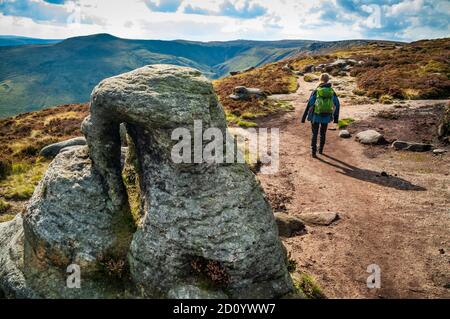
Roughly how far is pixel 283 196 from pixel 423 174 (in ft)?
28.3

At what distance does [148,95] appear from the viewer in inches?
397

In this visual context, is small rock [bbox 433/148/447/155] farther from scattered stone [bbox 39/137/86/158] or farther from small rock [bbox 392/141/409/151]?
scattered stone [bbox 39/137/86/158]

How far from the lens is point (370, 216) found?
1603 centimetres

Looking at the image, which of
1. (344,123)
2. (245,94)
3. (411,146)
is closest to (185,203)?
(411,146)

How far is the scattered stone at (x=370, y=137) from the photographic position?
25.9 meters

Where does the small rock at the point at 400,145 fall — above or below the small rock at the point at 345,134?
below

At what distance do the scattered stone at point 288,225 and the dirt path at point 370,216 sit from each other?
1.35 ft

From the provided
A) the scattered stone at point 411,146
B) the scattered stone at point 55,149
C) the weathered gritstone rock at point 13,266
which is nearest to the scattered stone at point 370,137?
the scattered stone at point 411,146

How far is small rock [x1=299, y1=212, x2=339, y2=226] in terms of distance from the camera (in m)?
15.8

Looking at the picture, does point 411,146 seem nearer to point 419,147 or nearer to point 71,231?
point 419,147

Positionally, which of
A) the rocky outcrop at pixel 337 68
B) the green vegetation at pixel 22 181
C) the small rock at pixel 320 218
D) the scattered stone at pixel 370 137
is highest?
the rocky outcrop at pixel 337 68

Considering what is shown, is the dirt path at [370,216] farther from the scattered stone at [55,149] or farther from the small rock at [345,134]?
the scattered stone at [55,149]
